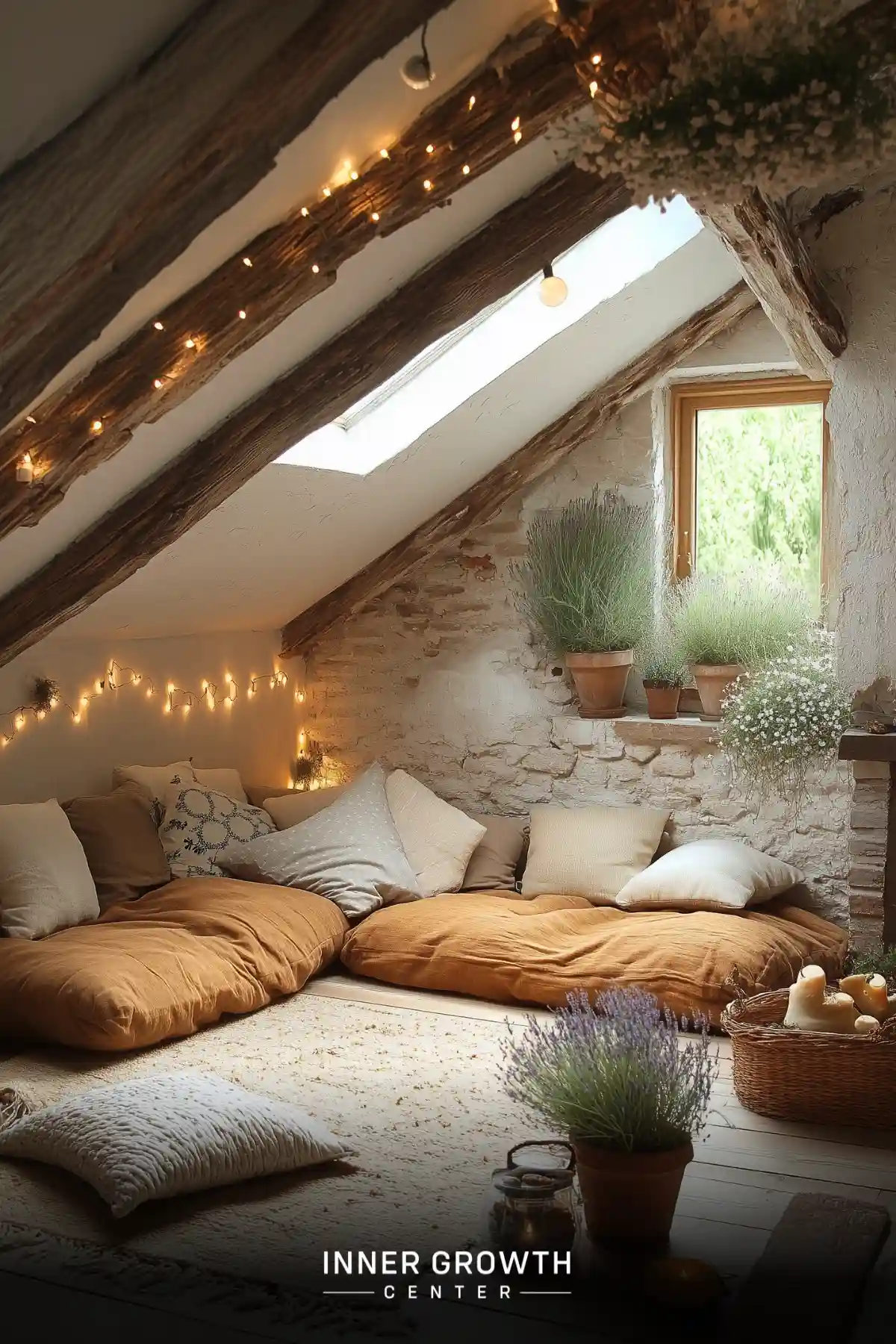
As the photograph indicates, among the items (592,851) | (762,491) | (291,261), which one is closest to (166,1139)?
(291,261)

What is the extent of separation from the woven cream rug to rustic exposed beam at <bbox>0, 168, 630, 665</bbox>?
158 centimetres

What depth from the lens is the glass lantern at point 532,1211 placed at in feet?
9.11

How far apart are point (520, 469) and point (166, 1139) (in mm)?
3390

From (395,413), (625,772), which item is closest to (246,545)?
(395,413)

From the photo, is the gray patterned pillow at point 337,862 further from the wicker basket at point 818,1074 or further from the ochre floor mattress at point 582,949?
the wicker basket at point 818,1074

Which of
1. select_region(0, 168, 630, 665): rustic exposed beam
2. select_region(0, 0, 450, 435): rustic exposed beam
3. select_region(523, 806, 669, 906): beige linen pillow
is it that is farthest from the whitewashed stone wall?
select_region(0, 0, 450, 435): rustic exposed beam

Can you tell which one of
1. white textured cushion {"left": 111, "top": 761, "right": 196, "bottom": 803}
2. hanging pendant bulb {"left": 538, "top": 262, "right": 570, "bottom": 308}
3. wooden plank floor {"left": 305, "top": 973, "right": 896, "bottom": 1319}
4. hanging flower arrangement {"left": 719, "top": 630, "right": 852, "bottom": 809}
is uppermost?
hanging pendant bulb {"left": 538, "top": 262, "right": 570, "bottom": 308}

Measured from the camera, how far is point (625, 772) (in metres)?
5.77

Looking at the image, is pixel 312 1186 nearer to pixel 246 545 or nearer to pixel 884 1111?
pixel 884 1111

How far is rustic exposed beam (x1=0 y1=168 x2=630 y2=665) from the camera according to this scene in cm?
403

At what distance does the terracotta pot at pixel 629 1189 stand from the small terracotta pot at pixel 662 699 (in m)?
2.88

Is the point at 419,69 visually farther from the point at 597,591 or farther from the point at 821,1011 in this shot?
the point at 597,591

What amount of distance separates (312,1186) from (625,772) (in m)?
2.78

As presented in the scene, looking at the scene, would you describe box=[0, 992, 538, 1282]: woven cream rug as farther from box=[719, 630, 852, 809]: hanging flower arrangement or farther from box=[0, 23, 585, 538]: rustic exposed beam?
box=[0, 23, 585, 538]: rustic exposed beam
